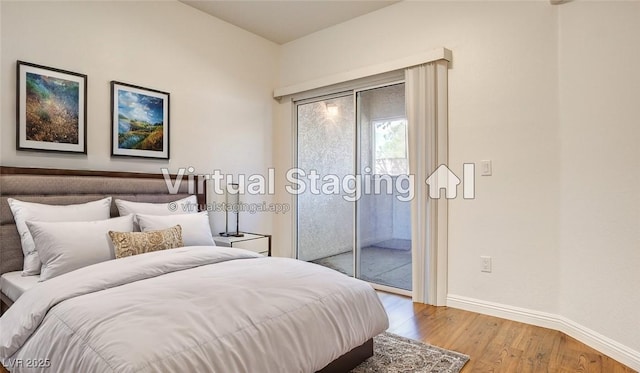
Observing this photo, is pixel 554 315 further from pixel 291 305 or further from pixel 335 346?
pixel 291 305

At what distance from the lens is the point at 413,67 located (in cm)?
316

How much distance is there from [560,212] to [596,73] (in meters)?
0.95

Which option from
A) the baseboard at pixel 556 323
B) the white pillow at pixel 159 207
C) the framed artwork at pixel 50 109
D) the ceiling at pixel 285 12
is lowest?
the baseboard at pixel 556 323

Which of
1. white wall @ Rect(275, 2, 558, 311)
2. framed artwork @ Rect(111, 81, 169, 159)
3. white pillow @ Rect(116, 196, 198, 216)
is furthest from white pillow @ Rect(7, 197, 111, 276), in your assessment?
white wall @ Rect(275, 2, 558, 311)

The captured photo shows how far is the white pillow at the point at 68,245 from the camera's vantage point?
205 centimetres

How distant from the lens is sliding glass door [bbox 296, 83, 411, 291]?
11.3 ft

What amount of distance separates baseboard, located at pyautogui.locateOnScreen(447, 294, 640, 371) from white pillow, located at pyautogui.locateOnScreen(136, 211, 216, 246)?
213 cm

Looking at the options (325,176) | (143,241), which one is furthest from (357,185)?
(143,241)

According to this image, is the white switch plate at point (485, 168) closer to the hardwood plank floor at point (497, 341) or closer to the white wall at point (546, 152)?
the white wall at point (546, 152)

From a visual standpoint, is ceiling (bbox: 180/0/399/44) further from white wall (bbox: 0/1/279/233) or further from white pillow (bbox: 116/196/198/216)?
white pillow (bbox: 116/196/198/216)

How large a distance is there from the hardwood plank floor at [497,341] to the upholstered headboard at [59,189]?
2.31 m

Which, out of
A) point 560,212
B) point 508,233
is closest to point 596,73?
point 560,212

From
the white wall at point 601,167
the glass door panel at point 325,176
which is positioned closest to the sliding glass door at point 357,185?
the glass door panel at point 325,176

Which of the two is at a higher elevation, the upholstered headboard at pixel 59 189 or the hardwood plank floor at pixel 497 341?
the upholstered headboard at pixel 59 189
